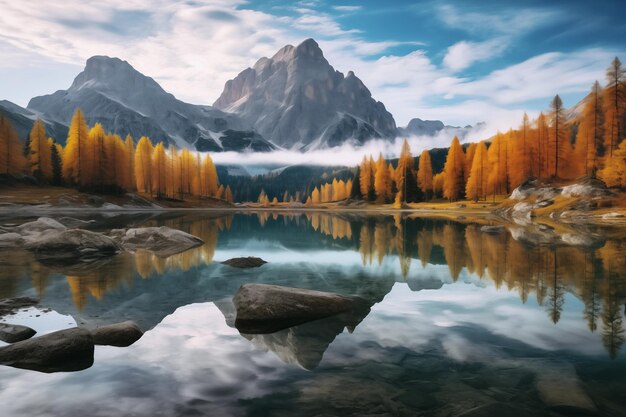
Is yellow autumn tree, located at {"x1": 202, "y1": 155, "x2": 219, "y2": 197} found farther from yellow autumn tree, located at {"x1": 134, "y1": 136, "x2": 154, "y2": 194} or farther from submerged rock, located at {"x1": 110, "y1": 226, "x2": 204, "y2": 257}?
submerged rock, located at {"x1": 110, "y1": 226, "x2": 204, "y2": 257}

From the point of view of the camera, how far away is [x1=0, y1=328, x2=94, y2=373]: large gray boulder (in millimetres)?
8828

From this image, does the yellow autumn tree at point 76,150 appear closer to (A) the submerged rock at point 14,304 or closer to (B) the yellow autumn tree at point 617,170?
(A) the submerged rock at point 14,304

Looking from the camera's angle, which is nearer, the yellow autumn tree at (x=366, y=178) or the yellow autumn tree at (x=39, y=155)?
the yellow autumn tree at (x=39, y=155)

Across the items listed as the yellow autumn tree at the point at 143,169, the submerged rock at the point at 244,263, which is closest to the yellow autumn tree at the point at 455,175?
the yellow autumn tree at the point at 143,169

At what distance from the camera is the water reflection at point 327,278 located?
41.7 feet

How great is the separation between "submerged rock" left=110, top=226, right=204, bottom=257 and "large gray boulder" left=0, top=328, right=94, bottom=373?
58.2 feet

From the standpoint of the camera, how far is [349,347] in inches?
398

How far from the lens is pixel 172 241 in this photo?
2952 cm

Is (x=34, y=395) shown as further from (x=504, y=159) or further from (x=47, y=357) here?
(x=504, y=159)

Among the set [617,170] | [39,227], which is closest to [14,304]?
[39,227]

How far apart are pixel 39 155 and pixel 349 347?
353ft

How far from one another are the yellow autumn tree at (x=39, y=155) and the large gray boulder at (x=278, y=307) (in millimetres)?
101999

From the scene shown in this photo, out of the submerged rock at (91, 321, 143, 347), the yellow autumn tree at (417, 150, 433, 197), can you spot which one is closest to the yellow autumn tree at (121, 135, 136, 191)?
the yellow autumn tree at (417, 150, 433, 197)

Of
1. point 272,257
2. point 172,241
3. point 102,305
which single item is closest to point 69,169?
point 172,241
